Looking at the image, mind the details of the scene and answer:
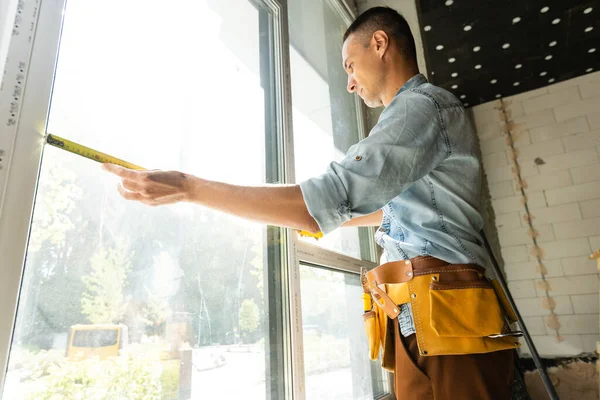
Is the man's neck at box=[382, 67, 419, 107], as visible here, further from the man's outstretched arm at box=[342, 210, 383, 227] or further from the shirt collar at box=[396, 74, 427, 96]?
the man's outstretched arm at box=[342, 210, 383, 227]

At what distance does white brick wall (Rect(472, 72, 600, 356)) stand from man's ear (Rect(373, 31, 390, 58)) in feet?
7.19

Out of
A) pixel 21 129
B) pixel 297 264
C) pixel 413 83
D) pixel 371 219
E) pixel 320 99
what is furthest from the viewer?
pixel 320 99

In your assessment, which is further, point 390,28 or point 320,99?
point 320,99

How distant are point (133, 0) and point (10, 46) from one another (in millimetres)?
489

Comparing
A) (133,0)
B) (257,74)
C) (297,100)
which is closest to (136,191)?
(133,0)

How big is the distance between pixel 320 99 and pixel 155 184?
163 cm

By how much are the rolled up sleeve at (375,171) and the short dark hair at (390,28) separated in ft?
1.35

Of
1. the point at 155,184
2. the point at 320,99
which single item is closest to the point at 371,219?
the point at 155,184

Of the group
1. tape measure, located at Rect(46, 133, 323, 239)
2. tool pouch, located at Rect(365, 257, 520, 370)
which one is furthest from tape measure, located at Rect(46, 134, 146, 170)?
tool pouch, located at Rect(365, 257, 520, 370)

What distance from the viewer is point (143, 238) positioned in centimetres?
103

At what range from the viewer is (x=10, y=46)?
759 millimetres

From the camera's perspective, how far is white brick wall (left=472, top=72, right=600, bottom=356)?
2.57 meters

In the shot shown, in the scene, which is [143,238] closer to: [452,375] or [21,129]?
[21,129]

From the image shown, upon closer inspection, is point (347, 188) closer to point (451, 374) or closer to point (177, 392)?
point (451, 374)
